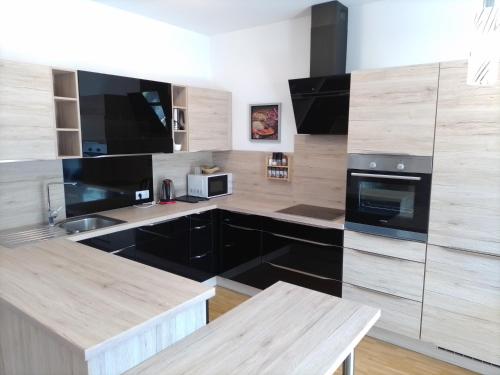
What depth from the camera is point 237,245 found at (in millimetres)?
3484

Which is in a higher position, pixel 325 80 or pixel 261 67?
pixel 261 67

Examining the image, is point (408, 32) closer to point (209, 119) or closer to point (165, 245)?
point (209, 119)

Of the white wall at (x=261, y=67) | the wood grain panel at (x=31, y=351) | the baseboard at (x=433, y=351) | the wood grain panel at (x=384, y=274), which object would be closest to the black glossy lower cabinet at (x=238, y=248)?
the wood grain panel at (x=384, y=274)

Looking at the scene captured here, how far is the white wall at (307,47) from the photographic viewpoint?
9.00 feet

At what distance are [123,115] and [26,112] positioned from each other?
75cm

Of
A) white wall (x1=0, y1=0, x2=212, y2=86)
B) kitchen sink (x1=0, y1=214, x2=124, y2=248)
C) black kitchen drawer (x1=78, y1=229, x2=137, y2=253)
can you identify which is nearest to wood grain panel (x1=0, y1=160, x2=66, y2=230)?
kitchen sink (x1=0, y1=214, x2=124, y2=248)

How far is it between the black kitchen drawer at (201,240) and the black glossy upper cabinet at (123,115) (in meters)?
0.80

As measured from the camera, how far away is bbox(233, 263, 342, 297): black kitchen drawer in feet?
9.67

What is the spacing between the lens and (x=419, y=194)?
249cm

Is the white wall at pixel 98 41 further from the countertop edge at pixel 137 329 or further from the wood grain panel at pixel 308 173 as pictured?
the countertop edge at pixel 137 329

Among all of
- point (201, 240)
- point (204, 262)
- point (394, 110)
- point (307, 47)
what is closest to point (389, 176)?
Result: point (394, 110)

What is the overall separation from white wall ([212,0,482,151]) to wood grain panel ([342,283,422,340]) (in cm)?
159

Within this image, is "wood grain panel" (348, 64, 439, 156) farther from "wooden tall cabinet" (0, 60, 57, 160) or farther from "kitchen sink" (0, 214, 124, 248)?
"wooden tall cabinet" (0, 60, 57, 160)

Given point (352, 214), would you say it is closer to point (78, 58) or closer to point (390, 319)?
point (390, 319)
